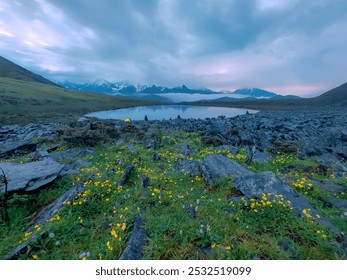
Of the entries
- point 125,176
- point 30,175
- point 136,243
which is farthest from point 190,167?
point 30,175

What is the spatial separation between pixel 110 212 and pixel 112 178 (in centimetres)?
205

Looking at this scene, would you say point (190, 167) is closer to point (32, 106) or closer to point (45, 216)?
point (45, 216)

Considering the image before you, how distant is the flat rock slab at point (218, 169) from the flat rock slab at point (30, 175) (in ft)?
19.5

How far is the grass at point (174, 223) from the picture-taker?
4168 millimetres

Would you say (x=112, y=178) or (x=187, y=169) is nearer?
→ (x=112, y=178)

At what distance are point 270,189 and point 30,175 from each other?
843 centimetres

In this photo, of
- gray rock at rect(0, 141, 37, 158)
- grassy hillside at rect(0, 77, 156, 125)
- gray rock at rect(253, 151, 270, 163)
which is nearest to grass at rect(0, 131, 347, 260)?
gray rock at rect(253, 151, 270, 163)

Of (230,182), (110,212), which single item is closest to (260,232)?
(230,182)

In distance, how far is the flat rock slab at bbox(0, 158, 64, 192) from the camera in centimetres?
648

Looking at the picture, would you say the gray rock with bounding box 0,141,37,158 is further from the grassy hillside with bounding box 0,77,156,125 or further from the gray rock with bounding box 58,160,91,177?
the grassy hillside with bounding box 0,77,156,125

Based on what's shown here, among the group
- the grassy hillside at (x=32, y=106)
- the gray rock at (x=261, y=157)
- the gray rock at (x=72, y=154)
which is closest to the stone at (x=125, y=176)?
the gray rock at (x=72, y=154)

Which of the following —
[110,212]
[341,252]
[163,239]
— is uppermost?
[341,252]
